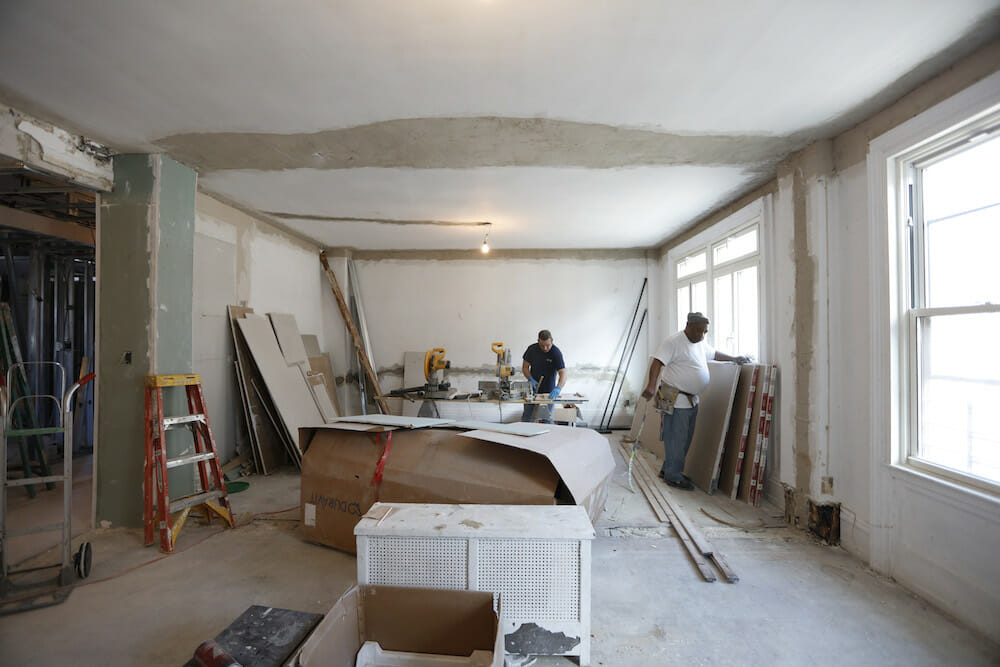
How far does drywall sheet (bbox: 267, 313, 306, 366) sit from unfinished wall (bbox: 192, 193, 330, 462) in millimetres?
150

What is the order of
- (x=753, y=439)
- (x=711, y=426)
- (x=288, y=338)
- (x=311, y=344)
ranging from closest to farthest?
(x=753, y=439) → (x=711, y=426) → (x=288, y=338) → (x=311, y=344)

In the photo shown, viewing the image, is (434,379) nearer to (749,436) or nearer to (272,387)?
(272,387)

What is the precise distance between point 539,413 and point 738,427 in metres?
1.88

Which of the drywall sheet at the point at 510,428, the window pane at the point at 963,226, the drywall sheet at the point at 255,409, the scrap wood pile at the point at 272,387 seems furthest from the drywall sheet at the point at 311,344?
the window pane at the point at 963,226

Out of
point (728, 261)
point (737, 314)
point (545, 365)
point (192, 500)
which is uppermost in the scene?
point (728, 261)

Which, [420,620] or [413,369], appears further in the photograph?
[413,369]

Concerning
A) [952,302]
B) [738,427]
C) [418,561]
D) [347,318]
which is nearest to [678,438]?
[738,427]

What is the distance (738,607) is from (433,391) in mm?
3304

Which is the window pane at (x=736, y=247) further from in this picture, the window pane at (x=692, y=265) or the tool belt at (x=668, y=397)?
the tool belt at (x=668, y=397)

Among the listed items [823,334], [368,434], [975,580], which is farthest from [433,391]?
[975,580]

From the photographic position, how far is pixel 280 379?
14.5 ft

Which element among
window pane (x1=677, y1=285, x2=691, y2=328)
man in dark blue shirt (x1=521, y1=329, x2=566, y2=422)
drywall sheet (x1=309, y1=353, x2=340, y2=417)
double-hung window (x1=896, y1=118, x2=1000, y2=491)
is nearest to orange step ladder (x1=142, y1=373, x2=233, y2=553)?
drywall sheet (x1=309, y1=353, x2=340, y2=417)

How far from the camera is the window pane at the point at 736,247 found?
156 inches

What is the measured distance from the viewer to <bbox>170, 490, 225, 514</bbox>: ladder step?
2.72 metres
